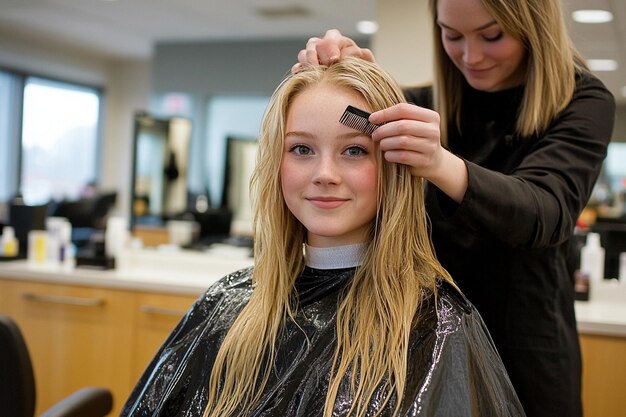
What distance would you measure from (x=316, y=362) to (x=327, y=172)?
1.13ft

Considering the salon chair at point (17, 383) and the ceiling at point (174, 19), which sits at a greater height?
the ceiling at point (174, 19)

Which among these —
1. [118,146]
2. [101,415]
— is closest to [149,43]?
[118,146]

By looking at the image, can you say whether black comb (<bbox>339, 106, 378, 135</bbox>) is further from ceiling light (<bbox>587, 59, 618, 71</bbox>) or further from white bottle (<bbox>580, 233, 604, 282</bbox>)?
ceiling light (<bbox>587, 59, 618, 71</bbox>)

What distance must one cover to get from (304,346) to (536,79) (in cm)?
64

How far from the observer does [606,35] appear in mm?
3699

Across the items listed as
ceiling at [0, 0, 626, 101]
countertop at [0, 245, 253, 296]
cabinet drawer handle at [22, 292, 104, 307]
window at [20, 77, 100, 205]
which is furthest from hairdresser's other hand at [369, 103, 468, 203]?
window at [20, 77, 100, 205]

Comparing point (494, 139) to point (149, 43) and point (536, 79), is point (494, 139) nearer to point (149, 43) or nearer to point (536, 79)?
point (536, 79)

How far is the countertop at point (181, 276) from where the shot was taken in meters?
2.27

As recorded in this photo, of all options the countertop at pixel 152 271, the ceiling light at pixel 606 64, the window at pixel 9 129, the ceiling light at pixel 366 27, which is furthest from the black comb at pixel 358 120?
the window at pixel 9 129

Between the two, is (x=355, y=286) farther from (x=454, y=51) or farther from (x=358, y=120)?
(x=454, y=51)

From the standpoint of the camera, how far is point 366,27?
269 inches

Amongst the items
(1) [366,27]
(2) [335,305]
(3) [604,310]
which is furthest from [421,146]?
(1) [366,27]

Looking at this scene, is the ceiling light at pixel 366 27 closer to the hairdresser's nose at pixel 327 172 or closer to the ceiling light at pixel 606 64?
the ceiling light at pixel 606 64

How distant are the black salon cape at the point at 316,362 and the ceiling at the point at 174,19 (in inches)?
191
